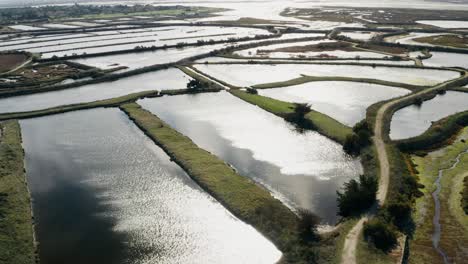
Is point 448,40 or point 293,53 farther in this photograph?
point 448,40

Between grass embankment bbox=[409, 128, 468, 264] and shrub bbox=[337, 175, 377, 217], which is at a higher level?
shrub bbox=[337, 175, 377, 217]

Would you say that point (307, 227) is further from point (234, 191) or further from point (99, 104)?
point (99, 104)

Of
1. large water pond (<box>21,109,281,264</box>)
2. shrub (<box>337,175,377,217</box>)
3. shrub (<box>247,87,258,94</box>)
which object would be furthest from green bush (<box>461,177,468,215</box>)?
shrub (<box>247,87,258,94</box>)

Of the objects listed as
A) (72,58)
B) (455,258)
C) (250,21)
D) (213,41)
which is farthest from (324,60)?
(250,21)

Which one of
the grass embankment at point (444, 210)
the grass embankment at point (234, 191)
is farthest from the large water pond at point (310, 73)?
the grass embankment at point (444, 210)

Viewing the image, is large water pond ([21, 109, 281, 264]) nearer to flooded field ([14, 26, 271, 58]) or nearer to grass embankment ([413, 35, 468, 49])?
flooded field ([14, 26, 271, 58])

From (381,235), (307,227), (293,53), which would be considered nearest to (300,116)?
(307,227)

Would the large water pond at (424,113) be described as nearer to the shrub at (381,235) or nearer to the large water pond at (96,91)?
the shrub at (381,235)
